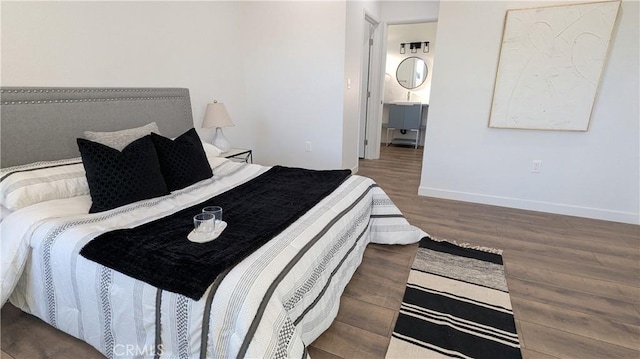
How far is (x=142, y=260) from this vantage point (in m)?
1.24

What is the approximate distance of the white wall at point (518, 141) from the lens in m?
2.75

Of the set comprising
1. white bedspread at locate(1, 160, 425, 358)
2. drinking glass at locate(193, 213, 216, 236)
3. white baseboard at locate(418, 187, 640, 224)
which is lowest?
white baseboard at locate(418, 187, 640, 224)

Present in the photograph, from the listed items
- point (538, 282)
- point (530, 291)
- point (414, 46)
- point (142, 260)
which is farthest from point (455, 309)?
point (414, 46)

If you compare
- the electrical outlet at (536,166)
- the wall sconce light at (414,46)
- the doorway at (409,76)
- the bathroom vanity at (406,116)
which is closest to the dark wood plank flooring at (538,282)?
the electrical outlet at (536,166)

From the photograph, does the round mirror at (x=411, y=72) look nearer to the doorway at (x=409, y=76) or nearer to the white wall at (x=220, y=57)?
the doorway at (x=409, y=76)

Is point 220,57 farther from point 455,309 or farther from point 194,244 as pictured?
point 455,309

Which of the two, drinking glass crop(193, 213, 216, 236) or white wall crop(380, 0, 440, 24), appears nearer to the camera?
drinking glass crop(193, 213, 216, 236)

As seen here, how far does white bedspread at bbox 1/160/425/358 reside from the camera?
1077 millimetres

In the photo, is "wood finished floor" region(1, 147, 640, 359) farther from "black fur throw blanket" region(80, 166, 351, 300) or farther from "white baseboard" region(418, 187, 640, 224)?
"black fur throw blanket" region(80, 166, 351, 300)

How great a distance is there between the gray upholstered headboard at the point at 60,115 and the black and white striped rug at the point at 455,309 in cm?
237

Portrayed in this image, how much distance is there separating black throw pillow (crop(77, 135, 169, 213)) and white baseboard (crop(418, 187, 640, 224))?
2899mm

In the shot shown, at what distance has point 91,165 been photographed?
1705 millimetres

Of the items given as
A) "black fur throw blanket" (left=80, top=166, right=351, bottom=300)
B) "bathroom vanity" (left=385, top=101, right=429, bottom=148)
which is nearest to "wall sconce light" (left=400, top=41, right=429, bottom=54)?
"bathroom vanity" (left=385, top=101, right=429, bottom=148)

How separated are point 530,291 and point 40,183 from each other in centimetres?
294
